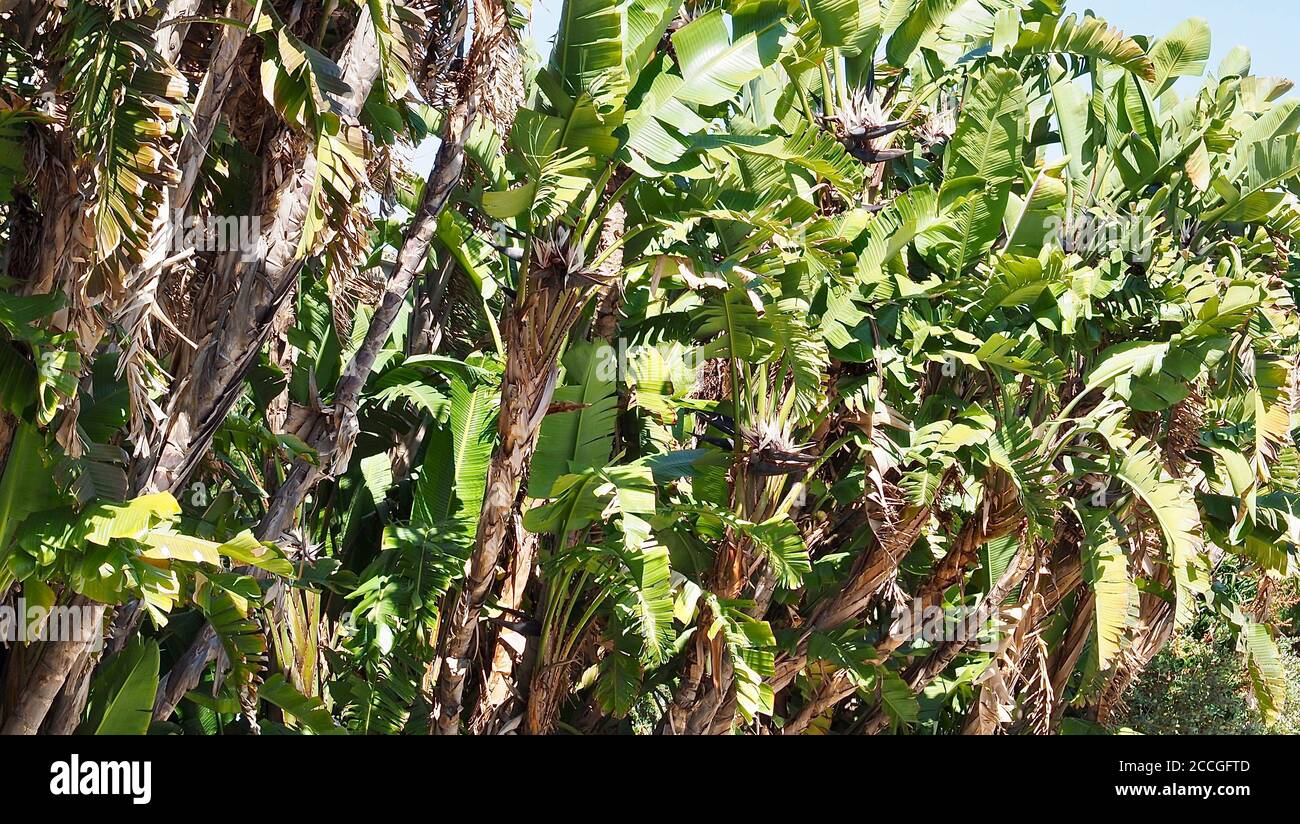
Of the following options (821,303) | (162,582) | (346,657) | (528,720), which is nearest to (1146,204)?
(821,303)

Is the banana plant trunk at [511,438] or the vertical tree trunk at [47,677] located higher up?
the banana plant trunk at [511,438]

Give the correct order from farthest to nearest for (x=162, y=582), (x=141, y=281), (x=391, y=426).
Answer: (x=391, y=426) < (x=141, y=281) < (x=162, y=582)

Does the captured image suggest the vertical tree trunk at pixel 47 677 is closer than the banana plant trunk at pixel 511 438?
Yes

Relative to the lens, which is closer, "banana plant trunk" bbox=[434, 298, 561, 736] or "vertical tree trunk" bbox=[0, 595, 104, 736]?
"vertical tree trunk" bbox=[0, 595, 104, 736]

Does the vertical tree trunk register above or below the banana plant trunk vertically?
below

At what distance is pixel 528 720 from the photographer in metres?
6.58

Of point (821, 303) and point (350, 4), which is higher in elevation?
point (350, 4)

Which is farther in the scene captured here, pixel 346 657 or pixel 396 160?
pixel 346 657

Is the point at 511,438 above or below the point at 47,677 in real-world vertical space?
above

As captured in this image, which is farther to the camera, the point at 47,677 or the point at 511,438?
the point at 511,438
